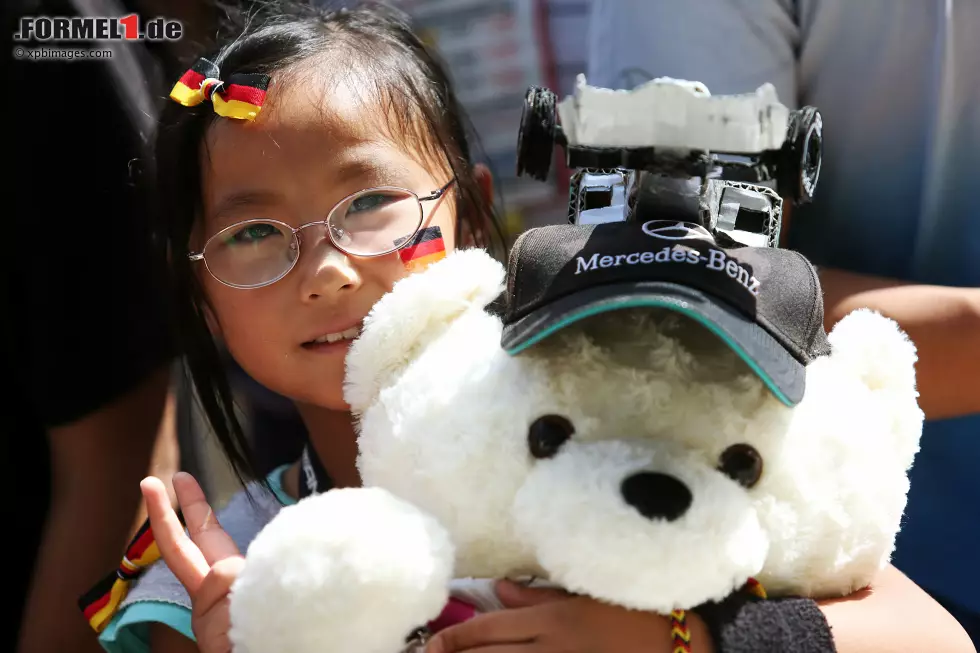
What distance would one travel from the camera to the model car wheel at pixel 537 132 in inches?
27.6

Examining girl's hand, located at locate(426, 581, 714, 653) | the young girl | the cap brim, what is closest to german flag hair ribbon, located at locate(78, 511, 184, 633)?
the young girl

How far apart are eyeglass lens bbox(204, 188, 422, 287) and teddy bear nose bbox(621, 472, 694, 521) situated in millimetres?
522

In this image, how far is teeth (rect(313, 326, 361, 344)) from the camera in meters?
0.99

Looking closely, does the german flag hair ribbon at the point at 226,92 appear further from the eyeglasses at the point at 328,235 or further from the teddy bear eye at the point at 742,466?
the teddy bear eye at the point at 742,466

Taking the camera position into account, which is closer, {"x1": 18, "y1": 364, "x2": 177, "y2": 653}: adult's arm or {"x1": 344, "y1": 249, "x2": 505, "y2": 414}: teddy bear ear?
{"x1": 344, "y1": 249, "x2": 505, "y2": 414}: teddy bear ear

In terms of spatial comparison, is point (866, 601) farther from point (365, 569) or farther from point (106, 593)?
point (106, 593)

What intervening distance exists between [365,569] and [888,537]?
410 mm

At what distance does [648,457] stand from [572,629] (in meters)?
0.15

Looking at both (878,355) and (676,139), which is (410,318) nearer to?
(676,139)

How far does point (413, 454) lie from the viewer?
64 centimetres

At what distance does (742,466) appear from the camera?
608 millimetres

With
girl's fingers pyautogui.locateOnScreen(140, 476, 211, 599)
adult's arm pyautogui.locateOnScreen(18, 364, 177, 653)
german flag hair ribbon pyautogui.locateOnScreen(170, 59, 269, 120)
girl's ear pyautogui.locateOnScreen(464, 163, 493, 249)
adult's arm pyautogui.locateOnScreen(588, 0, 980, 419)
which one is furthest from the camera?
adult's arm pyautogui.locateOnScreen(18, 364, 177, 653)

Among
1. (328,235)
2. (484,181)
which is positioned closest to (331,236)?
(328,235)

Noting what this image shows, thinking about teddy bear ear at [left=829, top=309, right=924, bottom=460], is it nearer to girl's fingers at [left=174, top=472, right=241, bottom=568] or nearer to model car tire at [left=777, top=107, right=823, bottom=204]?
model car tire at [left=777, top=107, right=823, bottom=204]
